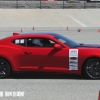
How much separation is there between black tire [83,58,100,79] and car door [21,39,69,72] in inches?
21.4

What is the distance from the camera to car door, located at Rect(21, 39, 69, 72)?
11.9 metres

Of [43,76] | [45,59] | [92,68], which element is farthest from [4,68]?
[92,68]

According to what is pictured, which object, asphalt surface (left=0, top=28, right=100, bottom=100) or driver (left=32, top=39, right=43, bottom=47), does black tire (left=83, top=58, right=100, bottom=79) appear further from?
driver (left=32, top=39, right=43, bottom=47)

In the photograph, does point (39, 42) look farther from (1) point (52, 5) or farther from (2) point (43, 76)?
(1) point (52, 5)

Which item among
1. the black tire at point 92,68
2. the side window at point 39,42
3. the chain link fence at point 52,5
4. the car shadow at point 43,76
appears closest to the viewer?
the black tire at point 92,68

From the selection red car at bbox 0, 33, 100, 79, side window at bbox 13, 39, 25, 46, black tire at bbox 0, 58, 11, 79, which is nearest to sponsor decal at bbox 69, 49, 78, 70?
red car at bbox 0, 33, 100, 79

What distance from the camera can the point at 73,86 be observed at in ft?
35.9

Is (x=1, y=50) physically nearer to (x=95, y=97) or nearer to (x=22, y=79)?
(x=22, y=79)

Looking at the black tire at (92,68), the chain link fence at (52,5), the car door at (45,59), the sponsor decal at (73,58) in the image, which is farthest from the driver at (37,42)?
the chain link fence at (52,5)

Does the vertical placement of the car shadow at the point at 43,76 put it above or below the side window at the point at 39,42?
below

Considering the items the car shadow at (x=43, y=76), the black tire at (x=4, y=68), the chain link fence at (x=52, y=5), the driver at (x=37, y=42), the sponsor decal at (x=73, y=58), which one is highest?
the chain link fence at (x=52, y=5)

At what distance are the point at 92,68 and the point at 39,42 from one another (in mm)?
1701

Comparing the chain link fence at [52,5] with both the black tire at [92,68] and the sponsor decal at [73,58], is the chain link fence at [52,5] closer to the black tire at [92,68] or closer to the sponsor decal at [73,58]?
the sponsor decal at [73,58]

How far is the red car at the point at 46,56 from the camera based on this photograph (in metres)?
11.8
